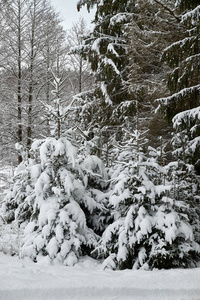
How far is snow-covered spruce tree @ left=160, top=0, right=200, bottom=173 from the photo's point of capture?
6730mm

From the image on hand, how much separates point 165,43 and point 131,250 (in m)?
7.50

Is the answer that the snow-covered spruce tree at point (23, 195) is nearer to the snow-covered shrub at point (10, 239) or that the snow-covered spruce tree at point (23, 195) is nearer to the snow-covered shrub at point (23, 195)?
the snow-covered shrub at point (23, 195)

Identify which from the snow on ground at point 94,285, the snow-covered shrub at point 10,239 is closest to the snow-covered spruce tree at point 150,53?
the snow-covered shrub at point 10,239

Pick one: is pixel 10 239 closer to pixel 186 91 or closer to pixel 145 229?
pixel 145 229

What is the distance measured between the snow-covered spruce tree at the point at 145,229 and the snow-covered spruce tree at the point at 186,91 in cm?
192

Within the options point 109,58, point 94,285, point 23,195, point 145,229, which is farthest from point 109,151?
point 94,285

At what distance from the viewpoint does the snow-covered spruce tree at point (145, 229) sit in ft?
15.2

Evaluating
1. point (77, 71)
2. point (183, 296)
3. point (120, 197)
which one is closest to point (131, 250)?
point (120, 197)

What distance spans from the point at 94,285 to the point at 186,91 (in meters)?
5.63

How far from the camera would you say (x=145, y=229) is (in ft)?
15.3

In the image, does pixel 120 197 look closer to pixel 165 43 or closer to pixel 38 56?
pixel 165 43

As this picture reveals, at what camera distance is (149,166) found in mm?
5609

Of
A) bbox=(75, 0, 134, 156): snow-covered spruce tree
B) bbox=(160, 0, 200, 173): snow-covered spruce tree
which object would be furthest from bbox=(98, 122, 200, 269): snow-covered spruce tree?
bbox=(75, 0, 134, 156): snow-covered spruce tree

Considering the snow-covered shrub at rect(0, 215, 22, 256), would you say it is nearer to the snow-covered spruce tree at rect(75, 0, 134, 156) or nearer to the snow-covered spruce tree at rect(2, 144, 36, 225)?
the snow-covered spruce tree at rect(2, 144, 36, 225)
